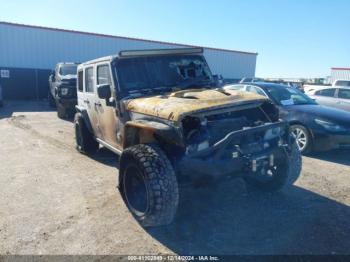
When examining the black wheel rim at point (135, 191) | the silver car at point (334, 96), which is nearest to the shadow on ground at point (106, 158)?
the black wheel rim at point (135, 191)

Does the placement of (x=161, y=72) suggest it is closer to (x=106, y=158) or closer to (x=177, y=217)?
(x=177, y=217)

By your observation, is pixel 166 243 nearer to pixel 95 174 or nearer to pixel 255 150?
pixel 255 150

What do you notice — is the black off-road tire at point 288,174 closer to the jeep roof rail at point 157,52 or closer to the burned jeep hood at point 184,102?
the burned jeep hood at point 184,102

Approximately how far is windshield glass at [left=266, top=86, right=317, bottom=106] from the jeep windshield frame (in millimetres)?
2721

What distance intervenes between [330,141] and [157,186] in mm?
4504

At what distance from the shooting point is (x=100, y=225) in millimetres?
3680

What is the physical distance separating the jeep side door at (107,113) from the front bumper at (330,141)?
13.5ft

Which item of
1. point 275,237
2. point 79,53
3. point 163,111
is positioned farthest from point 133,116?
point 79,53

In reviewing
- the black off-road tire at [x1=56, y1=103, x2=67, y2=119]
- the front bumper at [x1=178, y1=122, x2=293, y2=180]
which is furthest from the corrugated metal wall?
the front bumper at [x1=178, y1=122, x2=293, y2=180]

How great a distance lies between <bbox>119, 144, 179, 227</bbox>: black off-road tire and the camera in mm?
3209

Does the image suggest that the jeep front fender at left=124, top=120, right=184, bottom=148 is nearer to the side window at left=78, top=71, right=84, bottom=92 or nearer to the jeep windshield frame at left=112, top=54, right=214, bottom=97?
the jeep windshield frame at left=112, top=54, right=214, bottom=97

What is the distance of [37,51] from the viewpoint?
19.9 meters

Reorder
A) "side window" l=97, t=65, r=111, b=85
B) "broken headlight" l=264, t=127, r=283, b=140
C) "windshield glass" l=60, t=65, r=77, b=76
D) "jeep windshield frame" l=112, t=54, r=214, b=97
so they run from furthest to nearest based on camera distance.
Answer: "windshield glass" l=60, t=65, r=77, b=76
"side window" l=97, t=65, r=111, b=85
"jeep windshield frame" l=112, t=54, r=214, b=97
"broken headlight" l=264, t=127, r=283, b=140

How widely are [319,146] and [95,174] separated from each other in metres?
4.45
